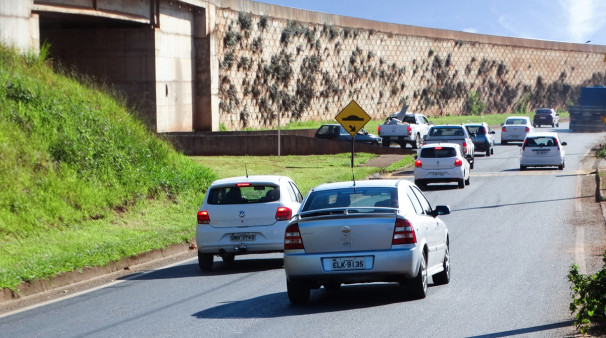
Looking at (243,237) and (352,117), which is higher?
(352,117)

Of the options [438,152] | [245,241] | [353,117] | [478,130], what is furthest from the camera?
[478,130]

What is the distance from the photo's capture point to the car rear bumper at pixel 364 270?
12.1 meters

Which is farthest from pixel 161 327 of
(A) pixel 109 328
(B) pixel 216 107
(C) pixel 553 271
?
(B) pixel 216 107

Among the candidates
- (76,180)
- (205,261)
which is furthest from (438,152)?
(205,261)

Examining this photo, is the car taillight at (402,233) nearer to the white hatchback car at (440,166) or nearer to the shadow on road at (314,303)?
the shadow on road at (314,303)

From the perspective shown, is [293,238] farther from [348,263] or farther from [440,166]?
[440,166]

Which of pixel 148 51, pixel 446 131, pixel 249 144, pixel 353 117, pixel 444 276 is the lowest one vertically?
pixel 444 276

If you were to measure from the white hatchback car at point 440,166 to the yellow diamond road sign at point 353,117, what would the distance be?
3.27m

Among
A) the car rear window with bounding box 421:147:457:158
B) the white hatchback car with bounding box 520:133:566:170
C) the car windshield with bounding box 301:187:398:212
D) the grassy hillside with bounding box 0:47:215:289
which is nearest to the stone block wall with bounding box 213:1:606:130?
the white hatchback car with bounding box 520:133:566:170

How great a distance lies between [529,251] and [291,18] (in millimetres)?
49390

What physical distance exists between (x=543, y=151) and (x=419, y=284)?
1133 inches

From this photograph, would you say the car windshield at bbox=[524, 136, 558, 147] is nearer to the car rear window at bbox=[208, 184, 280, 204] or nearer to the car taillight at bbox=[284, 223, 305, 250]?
the car rear window at bbox=[208, 184, 280, 204]

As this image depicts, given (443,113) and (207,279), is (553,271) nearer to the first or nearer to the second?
(207,279)

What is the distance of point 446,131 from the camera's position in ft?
137
